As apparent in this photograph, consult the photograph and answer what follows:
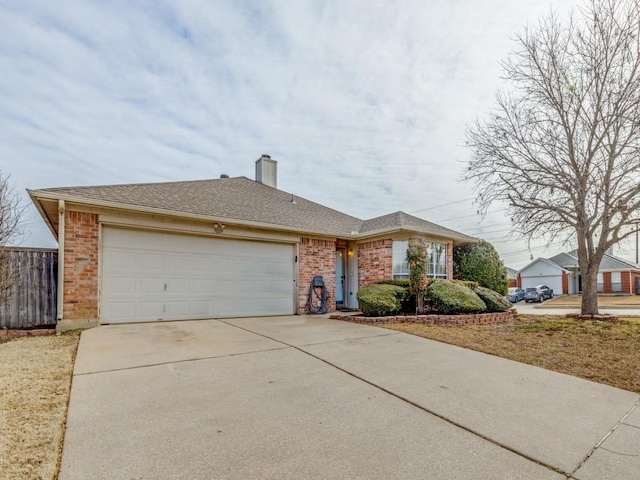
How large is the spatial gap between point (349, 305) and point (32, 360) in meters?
9.17

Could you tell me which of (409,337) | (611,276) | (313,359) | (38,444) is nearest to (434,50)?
(409,337)

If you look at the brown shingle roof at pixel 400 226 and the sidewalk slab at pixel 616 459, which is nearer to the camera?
the sidewalk slab at pixel 616 459

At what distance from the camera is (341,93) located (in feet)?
34.2

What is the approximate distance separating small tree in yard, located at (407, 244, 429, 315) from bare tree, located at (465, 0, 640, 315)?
2.87 meters

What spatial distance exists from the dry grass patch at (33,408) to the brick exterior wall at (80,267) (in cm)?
167

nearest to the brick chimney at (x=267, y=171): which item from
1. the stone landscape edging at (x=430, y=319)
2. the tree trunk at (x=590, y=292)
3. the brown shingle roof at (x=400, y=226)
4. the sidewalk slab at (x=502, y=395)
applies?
the brown shingle roof at (x=400, y=226)

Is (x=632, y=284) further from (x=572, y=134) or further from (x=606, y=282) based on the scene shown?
(x=572, y=134)

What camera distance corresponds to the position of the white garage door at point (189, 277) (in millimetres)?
7500

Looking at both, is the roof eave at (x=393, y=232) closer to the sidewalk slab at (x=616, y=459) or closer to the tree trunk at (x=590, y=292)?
the tree trunk at (x=590, y=292)

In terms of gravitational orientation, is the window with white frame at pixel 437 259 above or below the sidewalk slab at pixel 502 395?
above

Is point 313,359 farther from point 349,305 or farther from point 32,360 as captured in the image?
point 349,305

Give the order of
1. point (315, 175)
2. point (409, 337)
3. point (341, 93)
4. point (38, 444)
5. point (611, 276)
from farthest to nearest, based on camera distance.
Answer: point (611, 276) → point (315, 175) → point (341, 93) → point (409, 337) → point (38, 444)

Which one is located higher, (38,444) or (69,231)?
(69,231)

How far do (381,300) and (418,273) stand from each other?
1.43 meters
